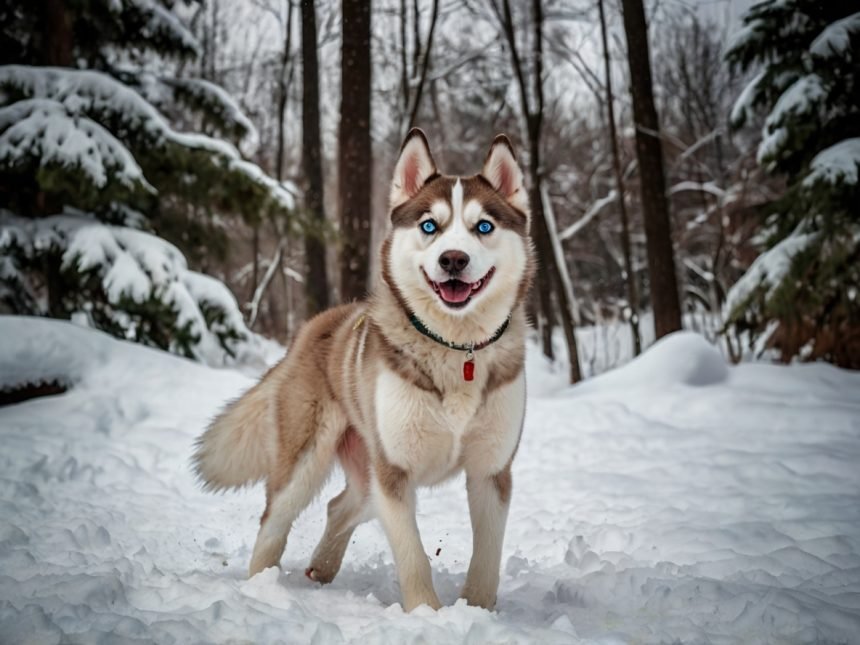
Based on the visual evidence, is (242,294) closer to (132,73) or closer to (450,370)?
(132,73)

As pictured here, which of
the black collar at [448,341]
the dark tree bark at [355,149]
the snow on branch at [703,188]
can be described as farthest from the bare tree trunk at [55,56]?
the snow on branch at [703,188]

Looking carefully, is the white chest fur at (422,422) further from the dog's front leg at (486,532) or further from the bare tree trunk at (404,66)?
the bare tree trunk at (404,66)

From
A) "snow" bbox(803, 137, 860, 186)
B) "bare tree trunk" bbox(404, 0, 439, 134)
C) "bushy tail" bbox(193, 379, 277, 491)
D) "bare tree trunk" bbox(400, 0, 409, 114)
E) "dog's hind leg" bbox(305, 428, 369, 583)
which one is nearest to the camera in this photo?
"dog's hind leg" bbox(305, 428, 369, 583)

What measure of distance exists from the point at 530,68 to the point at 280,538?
12.1 m

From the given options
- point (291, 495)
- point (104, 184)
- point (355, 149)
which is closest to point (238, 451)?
point (291, 495)

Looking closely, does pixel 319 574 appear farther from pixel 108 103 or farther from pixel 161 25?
pixel 161 25

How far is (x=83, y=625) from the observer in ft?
6.18

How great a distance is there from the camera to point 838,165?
6.12 meters

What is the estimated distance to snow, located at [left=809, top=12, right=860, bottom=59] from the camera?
648 centimetres

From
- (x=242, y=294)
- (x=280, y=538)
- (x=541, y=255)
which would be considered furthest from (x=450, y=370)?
(x=242, y=294)

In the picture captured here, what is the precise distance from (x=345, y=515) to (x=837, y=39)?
7.08 metres

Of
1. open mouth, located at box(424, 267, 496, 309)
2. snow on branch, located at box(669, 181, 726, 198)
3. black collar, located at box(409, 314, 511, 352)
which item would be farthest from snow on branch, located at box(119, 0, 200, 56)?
snow on branch, located at box(669, 181, 726, 198)

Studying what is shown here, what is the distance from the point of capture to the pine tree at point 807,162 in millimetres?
6395

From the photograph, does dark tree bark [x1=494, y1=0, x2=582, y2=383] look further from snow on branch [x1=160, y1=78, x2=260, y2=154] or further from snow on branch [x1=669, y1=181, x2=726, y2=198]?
snow on branch [x1=160, y1=78, x2=260, y2=154]
